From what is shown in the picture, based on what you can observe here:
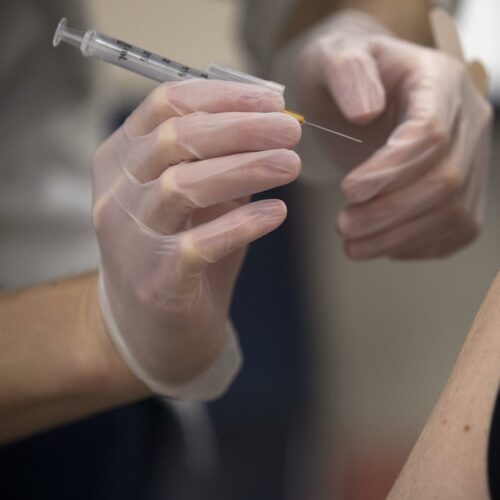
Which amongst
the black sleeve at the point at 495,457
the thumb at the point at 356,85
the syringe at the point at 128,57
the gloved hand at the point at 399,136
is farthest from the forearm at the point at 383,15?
the black sleeve at the point at 495,457

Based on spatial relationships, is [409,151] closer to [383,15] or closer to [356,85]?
[356,85]

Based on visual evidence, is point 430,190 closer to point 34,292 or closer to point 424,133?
point 424,133

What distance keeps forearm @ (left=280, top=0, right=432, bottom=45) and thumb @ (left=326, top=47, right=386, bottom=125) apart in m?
0.39

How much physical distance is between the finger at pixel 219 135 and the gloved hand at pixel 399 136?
0.22 meters

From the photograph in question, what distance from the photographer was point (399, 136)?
821 millimetres

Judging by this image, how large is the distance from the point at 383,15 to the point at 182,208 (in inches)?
30.0

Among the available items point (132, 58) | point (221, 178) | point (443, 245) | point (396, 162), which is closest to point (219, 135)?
point (221, 178)

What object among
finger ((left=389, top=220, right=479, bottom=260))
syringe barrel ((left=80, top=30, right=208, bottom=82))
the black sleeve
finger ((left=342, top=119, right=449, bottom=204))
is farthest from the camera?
finger ((left=389, top=220, right=479, bottom=260))

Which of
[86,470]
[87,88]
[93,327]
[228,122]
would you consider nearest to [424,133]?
[228,122]

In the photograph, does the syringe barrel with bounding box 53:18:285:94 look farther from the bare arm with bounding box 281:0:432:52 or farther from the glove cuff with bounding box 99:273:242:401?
the bare arm with bounding box 281:0:432:52

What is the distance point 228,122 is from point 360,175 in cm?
26

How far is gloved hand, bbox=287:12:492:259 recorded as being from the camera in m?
0.82

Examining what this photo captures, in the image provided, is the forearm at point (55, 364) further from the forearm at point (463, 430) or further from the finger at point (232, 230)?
the forearm at point (463, 430)

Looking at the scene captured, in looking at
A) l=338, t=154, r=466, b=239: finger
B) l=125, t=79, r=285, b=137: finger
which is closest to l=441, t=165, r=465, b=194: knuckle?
l=338, t=154, r=466, b=239: finger
